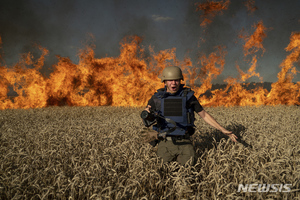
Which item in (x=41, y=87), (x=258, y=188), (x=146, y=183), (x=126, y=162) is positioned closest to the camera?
(x=258, y=188)

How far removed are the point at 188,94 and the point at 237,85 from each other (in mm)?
17839

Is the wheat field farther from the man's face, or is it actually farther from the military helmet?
the military helmet

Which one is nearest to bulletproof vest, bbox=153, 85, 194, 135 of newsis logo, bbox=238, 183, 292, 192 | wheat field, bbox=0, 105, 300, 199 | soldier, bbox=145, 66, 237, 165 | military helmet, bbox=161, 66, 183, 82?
soldier, bbox=145, 66, 237, 165

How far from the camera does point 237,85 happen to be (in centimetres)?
1958

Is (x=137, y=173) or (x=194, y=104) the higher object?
(x=194, y=104)

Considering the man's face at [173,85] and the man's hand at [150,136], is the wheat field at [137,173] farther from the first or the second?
the man's face at [173,85]

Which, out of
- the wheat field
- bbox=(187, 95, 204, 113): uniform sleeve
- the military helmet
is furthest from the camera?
bbox=(187, 95, 204, 113): uniform sleeve

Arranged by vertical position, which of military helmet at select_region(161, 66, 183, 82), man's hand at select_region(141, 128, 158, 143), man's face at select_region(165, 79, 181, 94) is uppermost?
military helmet at select_region(161, 66, 183, 82)

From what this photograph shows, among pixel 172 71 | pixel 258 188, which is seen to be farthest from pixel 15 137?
pixel 258 188

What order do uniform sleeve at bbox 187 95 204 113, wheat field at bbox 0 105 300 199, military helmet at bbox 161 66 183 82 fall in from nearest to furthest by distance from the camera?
wheat field at bbox 0 105 300 199 < military helmet at bbox 161 66 183 82 < uniform sleeve at bbox 187 95 204 113

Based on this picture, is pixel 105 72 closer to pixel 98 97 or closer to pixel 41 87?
pixel 98 97

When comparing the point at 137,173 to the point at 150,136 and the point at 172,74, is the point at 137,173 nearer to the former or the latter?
the point at 150,136

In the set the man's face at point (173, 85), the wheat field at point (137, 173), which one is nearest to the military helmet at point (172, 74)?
the man's face at point (173, 85)

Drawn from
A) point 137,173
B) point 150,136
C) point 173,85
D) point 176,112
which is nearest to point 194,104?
point 176,112
